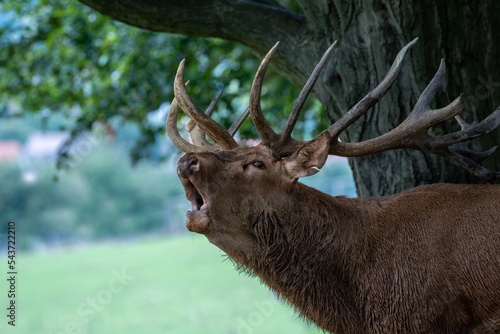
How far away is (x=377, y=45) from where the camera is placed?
3893mm

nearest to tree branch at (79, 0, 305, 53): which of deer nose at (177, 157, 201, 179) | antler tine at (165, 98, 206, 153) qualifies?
antler tine at (165, 98, 206, 153)

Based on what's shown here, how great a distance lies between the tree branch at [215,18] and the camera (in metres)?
4.03

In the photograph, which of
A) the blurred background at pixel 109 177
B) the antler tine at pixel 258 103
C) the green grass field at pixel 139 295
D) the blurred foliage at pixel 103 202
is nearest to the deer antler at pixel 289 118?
the antler tine at pixel 258 103

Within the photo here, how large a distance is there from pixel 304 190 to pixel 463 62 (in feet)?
4.77

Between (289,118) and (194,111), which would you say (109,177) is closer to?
(194,111)

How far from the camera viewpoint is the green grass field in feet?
38.7

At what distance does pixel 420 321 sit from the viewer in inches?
117

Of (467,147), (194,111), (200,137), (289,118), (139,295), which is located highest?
(139,295)

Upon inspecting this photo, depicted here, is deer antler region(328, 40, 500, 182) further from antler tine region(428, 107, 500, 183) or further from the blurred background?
the blurred background

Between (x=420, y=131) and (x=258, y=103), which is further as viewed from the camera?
(x=420, y=131)

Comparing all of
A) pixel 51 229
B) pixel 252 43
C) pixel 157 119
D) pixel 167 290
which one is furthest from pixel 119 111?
pixel 51 229

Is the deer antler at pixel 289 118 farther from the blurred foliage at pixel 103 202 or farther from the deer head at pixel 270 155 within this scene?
the blurred foliage at pixel 103 202

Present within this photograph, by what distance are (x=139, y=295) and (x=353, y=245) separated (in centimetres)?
1296

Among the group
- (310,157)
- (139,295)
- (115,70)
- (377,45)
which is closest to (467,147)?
(377,45)
